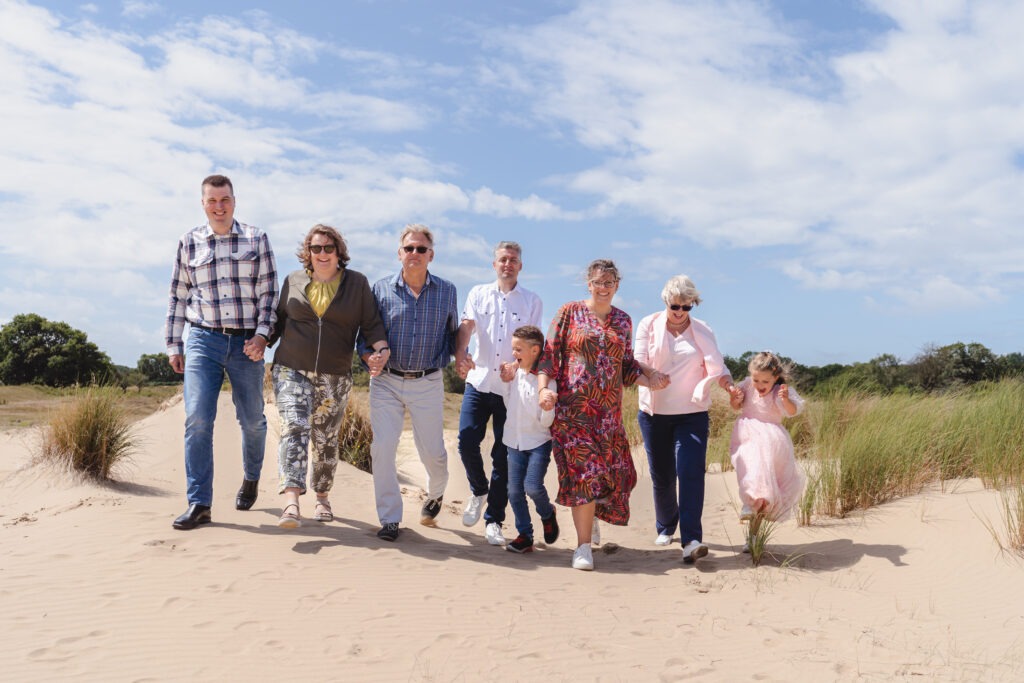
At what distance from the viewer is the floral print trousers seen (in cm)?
614

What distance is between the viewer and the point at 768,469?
6457 millimetres

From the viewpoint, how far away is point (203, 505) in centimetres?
639

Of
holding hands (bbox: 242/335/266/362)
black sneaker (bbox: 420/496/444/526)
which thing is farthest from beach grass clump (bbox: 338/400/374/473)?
holding hands (bbox: 242/335/266/362)

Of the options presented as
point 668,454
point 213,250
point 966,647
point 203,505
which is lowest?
point 966,647

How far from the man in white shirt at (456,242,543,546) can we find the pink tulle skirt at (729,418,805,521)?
2.01 m

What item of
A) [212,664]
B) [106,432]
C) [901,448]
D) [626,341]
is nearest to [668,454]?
[626,341]

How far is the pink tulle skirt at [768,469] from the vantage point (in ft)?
21.2

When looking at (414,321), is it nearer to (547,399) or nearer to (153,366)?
(547,399)

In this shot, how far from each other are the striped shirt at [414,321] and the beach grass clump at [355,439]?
535 cm

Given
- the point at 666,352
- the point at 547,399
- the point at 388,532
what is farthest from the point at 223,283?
the point at 666,352

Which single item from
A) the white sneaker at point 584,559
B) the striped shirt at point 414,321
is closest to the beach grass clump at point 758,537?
the white sneaker at point 584,559

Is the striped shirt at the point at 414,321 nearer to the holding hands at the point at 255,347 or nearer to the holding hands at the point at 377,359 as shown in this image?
the holding hands at the point at 377,359

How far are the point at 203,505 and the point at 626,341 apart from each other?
3.67 m

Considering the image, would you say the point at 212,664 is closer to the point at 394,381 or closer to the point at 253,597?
the point at 253,597
